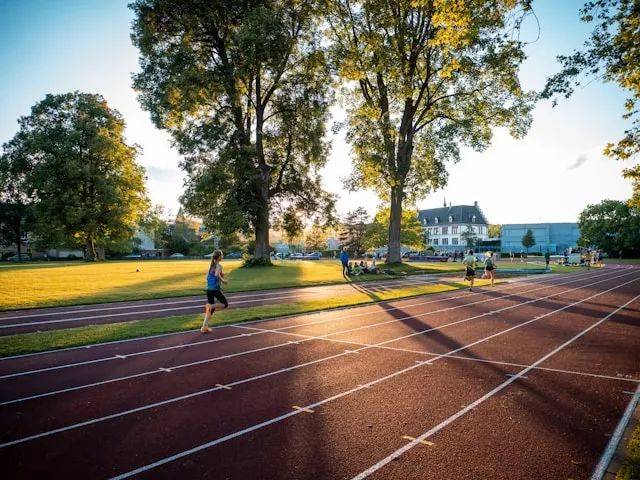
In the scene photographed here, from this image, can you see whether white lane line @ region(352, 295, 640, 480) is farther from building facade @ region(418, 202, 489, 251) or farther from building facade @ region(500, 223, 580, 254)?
building facade @ region(500, 223, 580, 254)

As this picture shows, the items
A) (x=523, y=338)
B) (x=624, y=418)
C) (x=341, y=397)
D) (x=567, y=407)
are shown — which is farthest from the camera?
(x=523, y=338)

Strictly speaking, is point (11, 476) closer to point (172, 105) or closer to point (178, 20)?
point (172, 105)

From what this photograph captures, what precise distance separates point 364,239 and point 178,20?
57.7 meters

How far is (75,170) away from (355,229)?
58.6 metres

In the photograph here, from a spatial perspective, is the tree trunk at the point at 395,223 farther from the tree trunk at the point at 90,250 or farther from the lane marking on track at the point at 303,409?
the tree trunk at the point at 90,250

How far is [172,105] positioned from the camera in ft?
98.9

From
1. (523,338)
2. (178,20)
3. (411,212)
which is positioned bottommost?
(523,338)

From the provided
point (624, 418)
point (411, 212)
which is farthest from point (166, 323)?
point (411, 212)

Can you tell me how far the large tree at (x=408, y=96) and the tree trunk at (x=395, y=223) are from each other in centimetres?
9

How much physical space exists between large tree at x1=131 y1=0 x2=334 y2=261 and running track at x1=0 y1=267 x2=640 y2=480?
23560 mm

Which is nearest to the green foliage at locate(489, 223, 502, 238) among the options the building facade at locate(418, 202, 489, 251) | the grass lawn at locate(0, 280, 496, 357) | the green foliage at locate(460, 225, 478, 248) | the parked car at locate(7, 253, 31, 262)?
the building facade at locate(418, 202, 489, 251)

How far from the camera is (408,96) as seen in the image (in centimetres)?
2692

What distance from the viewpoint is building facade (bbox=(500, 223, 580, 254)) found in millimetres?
100500

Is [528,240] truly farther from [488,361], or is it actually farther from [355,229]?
[488,361]
